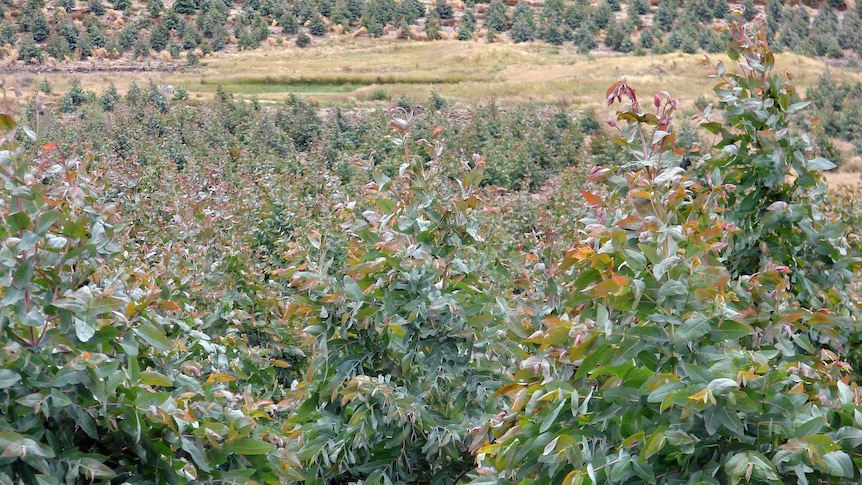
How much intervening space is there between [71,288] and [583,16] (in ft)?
166

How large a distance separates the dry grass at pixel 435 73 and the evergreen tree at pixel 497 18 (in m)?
4.29

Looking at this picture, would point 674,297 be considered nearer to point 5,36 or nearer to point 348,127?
point 348,127

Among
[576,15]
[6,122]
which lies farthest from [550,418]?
[576,15]

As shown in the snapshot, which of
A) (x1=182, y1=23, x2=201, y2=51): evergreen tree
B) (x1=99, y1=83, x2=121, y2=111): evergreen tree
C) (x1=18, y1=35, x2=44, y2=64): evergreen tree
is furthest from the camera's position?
(x1=182, y1=23, x2=201, y2=51): evergreen tree

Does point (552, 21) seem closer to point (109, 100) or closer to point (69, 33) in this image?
point (69, 33)

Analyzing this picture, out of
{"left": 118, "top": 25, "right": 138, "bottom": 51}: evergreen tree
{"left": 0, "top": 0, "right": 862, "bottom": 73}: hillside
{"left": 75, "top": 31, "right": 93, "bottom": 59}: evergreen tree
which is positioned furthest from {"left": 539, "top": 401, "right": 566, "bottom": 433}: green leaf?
{"left": 118, "top": 25, "right": 138, "bottom": 51}: evergreen tree

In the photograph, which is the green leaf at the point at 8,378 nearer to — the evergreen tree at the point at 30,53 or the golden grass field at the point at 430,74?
the golden grass field at the point at 430,74

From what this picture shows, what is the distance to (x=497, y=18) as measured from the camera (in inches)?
1980

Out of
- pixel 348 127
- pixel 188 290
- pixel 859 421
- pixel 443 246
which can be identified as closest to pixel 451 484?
pixel 443 246

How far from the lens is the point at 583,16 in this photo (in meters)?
50.3

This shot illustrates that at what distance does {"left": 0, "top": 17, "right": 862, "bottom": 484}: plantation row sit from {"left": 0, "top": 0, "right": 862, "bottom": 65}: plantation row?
36.3 metres

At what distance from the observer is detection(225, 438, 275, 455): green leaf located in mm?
2281

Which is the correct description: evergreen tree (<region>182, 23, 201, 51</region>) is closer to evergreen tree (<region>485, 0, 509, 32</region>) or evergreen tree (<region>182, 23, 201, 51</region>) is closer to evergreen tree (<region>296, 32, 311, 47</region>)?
evergreen tree (<region>296, 32, 311, 47</region>)

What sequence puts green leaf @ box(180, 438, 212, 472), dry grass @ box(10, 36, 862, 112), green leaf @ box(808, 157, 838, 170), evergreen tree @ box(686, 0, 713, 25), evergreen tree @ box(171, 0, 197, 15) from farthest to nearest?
evergreen tree @ box(686, 0, 713, 25) < evergreen tree @ box(171, 0, 197, 15) < dry grass @ box(10, 36, 862, 112) < green leaf @ box(808, 157, 838, 170) < green leaf @ box(180, 438, 212, 472)
